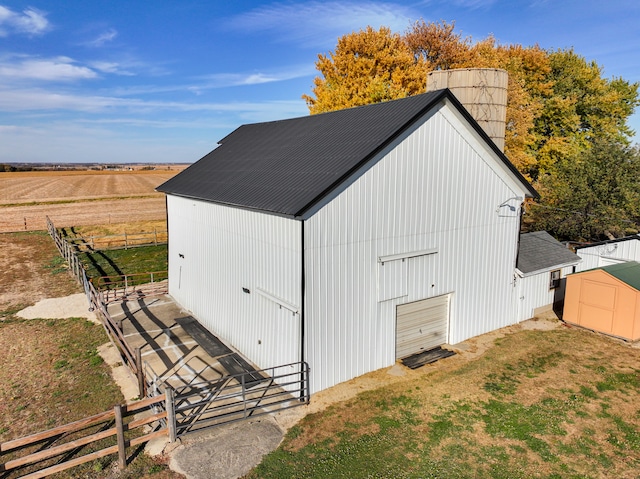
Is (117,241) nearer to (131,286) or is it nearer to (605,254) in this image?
(131,286)

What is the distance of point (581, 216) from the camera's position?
2639cm

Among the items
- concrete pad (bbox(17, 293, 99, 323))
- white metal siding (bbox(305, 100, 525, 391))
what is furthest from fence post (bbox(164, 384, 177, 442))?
concrete pad (bbox(17, 293, 99, 323))

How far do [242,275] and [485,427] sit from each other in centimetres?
835

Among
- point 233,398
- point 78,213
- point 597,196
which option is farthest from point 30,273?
point 597,196

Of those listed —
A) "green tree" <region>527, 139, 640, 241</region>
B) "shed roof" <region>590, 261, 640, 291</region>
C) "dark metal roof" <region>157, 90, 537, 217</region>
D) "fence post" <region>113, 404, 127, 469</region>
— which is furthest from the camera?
"green tree" <region>527, 139, 640, 241</region>

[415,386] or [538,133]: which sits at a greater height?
[538,133]

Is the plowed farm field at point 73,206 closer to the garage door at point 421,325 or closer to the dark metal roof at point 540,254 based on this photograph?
the dark metal roof at point 540,254

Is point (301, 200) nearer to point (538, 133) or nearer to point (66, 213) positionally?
point (538, 133)

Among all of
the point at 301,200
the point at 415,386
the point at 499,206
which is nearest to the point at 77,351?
the point at 301,200

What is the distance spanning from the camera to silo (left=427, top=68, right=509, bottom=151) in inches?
754

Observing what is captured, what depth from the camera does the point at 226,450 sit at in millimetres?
9328

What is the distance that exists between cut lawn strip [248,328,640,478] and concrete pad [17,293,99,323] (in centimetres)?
1235

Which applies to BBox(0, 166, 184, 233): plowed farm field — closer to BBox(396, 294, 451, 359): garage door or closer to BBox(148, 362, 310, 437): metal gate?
BBox(148, 362, 310, 437): metal gate

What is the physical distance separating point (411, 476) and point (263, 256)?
702 cm
